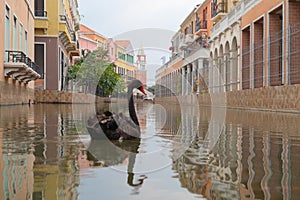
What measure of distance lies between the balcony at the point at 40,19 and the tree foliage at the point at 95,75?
19.9 feet

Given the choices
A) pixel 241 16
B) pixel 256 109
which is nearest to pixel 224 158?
pixel 256 109

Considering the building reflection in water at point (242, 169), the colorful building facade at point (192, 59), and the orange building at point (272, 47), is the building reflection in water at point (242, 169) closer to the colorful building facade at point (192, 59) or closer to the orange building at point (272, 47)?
the orange building at point (272, 47)

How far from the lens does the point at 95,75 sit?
123 ft

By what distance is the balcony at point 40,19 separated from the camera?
32656mm

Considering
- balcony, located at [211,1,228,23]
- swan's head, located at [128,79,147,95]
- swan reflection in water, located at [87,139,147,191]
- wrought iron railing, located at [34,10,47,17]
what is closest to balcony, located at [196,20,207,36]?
balcony, located at [211,1,228,23]

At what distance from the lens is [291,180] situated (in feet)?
10.9

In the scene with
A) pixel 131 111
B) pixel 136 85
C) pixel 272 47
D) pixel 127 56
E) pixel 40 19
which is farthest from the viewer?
pixel 40 19

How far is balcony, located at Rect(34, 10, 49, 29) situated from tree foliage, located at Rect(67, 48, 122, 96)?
6.06 m

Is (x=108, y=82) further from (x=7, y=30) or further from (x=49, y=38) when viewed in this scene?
(x=7, y=30)

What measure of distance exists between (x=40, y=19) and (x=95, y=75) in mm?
6926

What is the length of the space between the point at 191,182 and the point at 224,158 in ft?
4.24

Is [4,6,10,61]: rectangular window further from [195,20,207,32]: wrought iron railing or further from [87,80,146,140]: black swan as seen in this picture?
[195,20,207,32]: wrought iron railing

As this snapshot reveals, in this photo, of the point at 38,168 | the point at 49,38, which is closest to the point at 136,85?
the point at 38,168

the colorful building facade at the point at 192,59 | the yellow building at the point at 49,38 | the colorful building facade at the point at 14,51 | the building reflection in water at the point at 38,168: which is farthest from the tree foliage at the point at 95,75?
the building reflection in water at the point at 38,168
